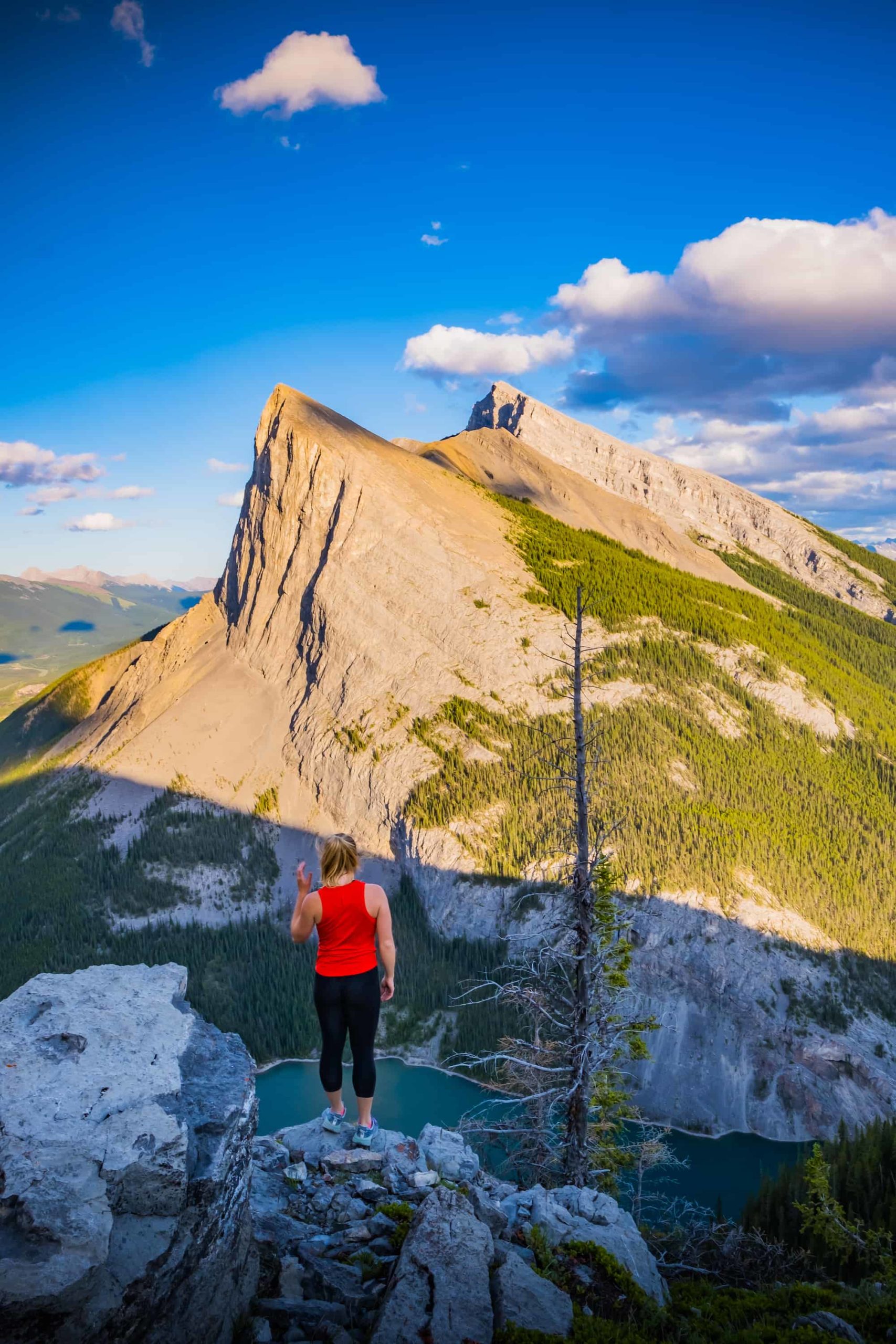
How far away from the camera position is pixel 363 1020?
34.1 feet

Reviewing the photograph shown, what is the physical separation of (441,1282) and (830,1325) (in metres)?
6.38

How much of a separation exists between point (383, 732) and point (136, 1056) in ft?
326

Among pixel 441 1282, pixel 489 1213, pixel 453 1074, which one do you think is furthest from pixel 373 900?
pixel 453 1074

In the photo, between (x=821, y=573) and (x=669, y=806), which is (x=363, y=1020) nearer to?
(x=669, y=806)

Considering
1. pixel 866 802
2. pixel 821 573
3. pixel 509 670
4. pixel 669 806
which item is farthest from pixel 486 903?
A: pixel 821 573

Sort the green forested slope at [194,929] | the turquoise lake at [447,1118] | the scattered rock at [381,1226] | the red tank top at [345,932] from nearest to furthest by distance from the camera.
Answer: the scattered rock at [381,1226] < the red tank top at [345,932] < the turquoise lake at [447,1118] < the green forested slope at [194,929]

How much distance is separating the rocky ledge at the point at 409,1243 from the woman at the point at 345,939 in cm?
224

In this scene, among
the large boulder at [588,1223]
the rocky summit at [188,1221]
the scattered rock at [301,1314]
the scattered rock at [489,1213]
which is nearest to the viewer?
the rocky summit at [188,1221]

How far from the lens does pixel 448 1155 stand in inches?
504

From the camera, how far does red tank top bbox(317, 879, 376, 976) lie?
32.5ft

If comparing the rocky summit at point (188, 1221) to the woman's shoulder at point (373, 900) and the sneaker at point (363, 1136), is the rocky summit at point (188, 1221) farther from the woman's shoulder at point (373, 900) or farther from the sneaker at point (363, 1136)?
the woman's shoulder at point (373, 900)

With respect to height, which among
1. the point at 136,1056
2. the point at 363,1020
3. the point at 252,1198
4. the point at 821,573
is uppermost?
the point at 821,573

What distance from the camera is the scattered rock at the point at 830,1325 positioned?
9.77m

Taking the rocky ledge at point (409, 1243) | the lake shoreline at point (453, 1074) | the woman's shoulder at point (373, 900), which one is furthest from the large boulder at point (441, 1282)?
the lake shoreline at point (453, 1074)
